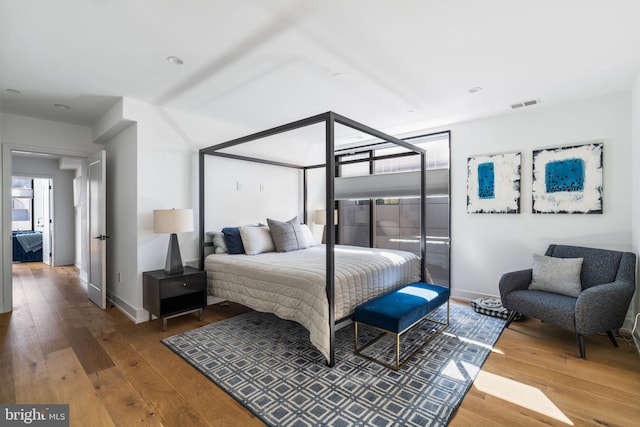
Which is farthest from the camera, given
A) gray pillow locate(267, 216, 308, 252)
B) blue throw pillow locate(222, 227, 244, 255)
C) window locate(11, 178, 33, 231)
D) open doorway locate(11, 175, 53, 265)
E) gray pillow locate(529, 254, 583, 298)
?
window locate(11, 178, 33, 231)

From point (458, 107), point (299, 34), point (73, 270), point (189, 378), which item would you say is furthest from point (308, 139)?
point (73, 270)

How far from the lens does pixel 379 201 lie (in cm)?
517

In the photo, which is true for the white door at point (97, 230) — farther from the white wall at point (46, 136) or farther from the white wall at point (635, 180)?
the white wall at point (635, 180)

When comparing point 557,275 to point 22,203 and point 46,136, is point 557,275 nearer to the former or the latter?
point 46,136

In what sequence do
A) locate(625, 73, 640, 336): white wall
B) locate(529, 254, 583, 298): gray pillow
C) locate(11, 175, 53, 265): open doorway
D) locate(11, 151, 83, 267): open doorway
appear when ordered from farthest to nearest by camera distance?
locate(11, 175, 53, 265): open doorway < locate(11, 151, 83, 267): open doorway < locate(529, 254, 583, 298): gray pillow < locate(625, 73, 640, 336): white wall

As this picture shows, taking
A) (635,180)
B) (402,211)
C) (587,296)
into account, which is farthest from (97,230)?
(635,180)

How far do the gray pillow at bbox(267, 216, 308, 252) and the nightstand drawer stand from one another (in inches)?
41.9

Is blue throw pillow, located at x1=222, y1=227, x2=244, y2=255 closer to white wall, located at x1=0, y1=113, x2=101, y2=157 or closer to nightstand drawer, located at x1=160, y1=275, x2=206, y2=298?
nightstand drawer, located at x1=160, y1=275, x2=206, y2=298

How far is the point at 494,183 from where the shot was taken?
3918 millimetres

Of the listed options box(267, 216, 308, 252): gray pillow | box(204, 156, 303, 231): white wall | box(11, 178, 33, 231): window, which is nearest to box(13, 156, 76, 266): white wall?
box(11, 178, 33, 231): window

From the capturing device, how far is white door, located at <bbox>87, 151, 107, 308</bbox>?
3.90 m

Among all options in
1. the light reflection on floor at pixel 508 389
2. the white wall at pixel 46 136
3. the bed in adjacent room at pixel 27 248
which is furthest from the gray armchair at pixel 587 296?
the bed in adjacent room at pixel 27 248

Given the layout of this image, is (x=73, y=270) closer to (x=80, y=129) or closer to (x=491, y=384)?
(x=80, y=129)

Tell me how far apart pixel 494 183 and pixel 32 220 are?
11919 mm
